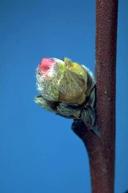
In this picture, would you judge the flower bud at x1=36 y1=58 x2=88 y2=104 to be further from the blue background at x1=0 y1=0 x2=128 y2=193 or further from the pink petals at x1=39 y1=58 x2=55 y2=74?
the blue background at x1=0 y1=0 x2=128 y2=193

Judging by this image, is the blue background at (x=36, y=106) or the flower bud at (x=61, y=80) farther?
the blue background at (x=36, y=106)

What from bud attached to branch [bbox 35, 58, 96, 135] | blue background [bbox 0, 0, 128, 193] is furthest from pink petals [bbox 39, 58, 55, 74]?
blue background [bbox 0, 0, 128, 193]

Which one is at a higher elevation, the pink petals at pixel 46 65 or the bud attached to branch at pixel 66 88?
the pink petals at pixel 46 65

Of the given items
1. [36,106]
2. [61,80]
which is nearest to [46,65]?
[61,80]

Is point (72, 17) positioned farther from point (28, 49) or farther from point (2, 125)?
point (2, 125)

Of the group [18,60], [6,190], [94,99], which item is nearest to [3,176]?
[6,190]

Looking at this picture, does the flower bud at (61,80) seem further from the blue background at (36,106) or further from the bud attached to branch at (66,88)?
the blue background at (36,106)

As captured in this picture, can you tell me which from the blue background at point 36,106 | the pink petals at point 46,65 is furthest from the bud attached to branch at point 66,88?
the blue background at point 36,106
